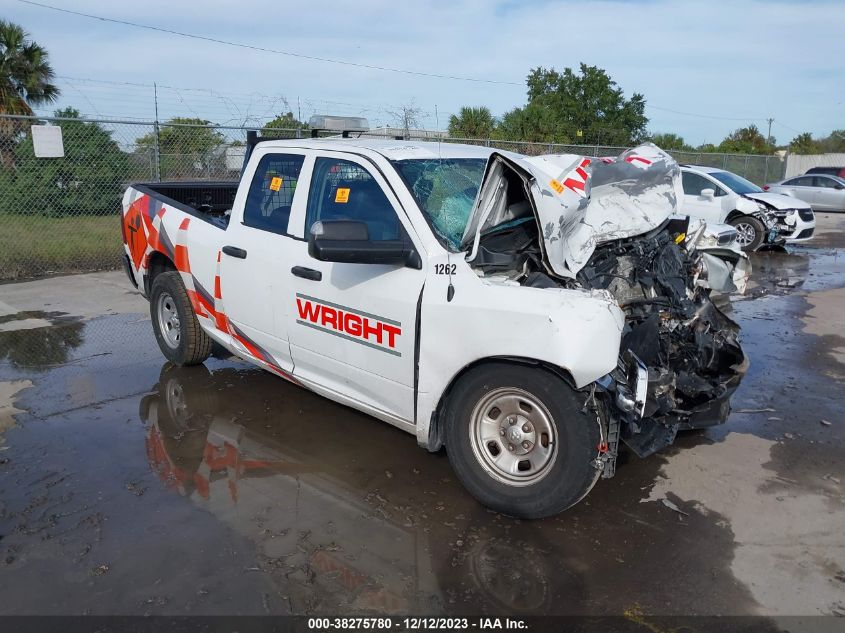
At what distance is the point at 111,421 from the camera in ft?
16.6

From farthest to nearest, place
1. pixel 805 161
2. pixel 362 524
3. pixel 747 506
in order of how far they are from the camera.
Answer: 1. pixel 805 161
2. pixel 747 506
3. pixel 362 524

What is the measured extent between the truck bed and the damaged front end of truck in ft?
10.6

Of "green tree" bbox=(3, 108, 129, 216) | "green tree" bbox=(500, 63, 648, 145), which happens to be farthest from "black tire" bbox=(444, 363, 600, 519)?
"green tree" bbox=(500, 63, 648, 145)

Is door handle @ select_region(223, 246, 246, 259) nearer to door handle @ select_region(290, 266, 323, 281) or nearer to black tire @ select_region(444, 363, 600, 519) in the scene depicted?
door handle @ select_region(290, 266, 323, 281)

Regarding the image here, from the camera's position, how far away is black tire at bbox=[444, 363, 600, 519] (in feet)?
11.3

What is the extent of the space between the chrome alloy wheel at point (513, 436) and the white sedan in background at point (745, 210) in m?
11.7

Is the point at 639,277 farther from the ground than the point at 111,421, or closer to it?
farther from the ground

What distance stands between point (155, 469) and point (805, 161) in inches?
1777

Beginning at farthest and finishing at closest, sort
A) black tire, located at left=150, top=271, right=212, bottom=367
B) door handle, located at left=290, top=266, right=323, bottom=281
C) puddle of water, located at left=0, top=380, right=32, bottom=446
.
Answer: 1. black tire, located at left=150, top=271, right=212, bottom=367
2. puddle of water, located at left=0, top=380, right=32, bottom=446
3. door handle, located at left=290, top=266, right=323, bottom=281

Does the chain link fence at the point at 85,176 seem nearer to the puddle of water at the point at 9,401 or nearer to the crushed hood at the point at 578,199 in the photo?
the puddle of water at the point at 9,401

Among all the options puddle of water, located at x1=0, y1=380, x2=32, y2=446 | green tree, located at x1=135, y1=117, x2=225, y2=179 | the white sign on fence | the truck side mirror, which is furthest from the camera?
green tree, located at x1=135, y1=117, x2=225, y2=179

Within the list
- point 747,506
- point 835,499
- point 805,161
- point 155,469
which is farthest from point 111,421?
point 805,161

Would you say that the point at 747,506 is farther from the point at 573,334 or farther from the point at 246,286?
the point at 246,286

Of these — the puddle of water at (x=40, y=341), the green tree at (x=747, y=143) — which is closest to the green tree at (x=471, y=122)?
the puddle of water at (x=40, y=341)
